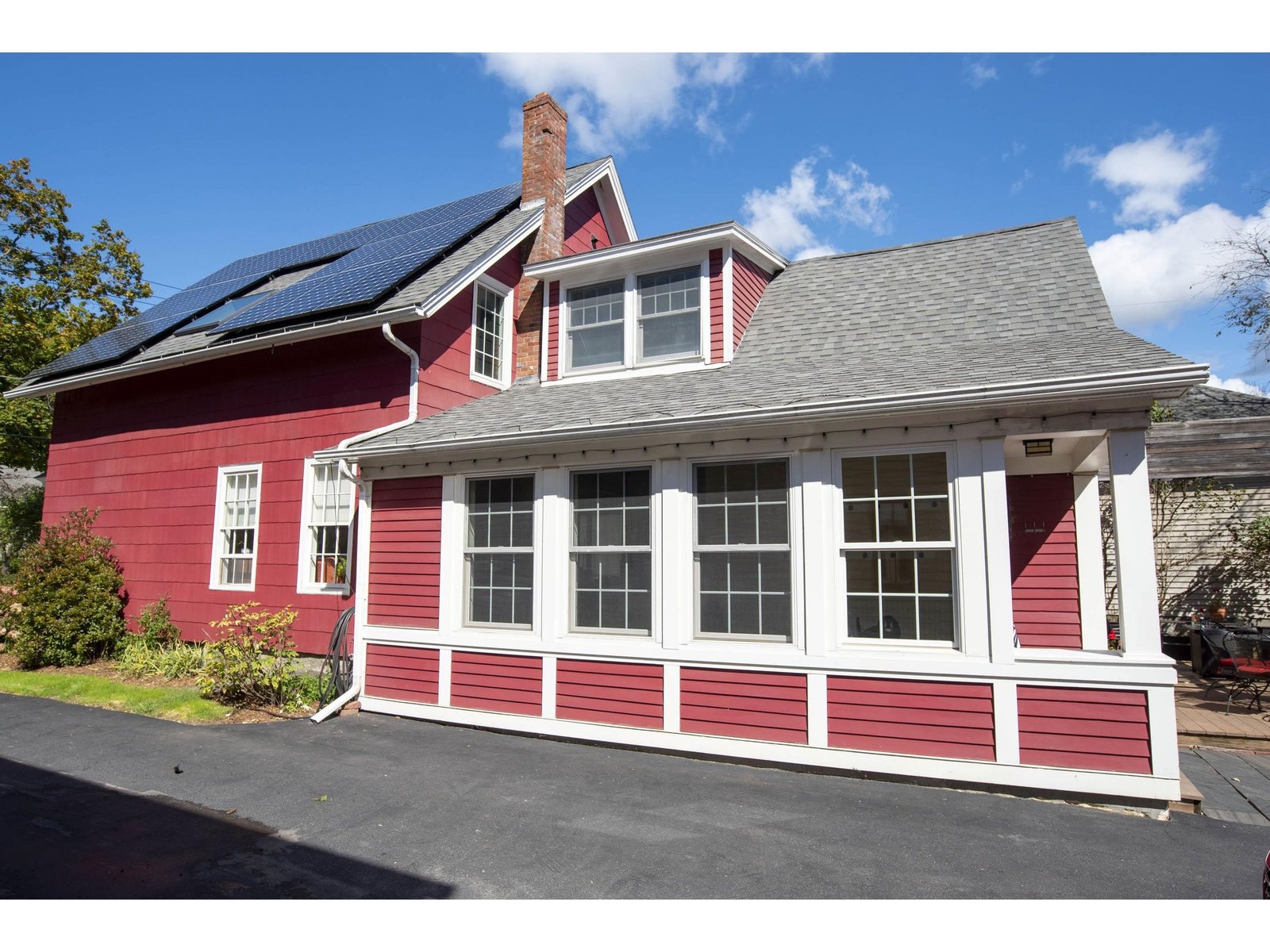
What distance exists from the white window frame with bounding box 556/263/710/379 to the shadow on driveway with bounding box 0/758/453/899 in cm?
640

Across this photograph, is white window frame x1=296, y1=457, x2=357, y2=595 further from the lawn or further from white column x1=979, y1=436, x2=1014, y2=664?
white column x1=979, y1=436, x2=1014, y2=664

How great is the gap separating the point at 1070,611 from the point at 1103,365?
142 inches

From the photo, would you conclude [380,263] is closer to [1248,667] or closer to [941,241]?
[941,241]

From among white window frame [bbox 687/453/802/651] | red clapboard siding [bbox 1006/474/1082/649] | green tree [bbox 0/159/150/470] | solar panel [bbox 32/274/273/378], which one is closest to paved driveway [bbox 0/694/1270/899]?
white window frame [bbox 687/453/802/651]

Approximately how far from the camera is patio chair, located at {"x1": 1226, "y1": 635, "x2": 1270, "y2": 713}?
843 centimetres

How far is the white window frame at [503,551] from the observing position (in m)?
8.00

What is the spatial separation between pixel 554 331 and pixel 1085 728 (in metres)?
7.66

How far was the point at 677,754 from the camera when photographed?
7113mm

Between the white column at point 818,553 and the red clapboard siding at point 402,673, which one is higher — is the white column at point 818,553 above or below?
above

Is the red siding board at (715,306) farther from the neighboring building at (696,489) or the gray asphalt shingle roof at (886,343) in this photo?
the gray asphalt shingle roof at (886,343)

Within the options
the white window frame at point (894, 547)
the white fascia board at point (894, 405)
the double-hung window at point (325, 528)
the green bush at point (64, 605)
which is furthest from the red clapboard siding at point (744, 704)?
the green bush at point (64, 605)

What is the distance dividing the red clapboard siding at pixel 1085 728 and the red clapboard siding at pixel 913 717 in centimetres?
29

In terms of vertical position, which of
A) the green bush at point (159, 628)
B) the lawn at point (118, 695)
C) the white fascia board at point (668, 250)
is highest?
the white fascia board at point (668, 250)

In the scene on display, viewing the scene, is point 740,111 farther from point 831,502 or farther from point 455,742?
point 455,742
